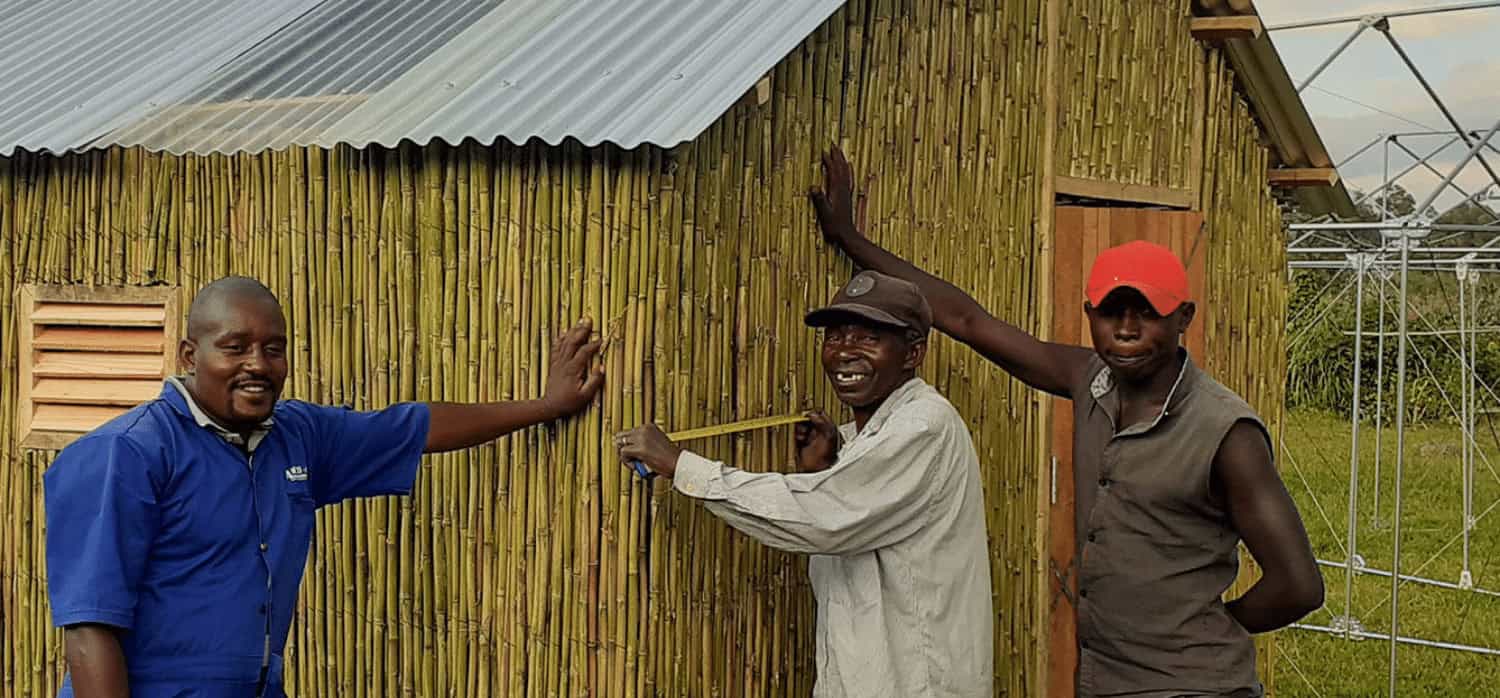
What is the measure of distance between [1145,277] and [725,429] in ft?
3.70

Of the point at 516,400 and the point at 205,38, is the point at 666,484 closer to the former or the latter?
the point at 516,400

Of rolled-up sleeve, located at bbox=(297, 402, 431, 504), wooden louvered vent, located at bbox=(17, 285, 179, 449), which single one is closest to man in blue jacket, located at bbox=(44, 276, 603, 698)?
rolled-up sleeve, located at bbox=(297, 402, 431, 504)

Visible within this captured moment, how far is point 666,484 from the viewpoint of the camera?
4.50 metres

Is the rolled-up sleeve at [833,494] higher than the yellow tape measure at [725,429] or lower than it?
lower

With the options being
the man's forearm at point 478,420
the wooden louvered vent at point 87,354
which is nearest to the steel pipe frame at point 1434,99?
the man's forearm at point 478,420

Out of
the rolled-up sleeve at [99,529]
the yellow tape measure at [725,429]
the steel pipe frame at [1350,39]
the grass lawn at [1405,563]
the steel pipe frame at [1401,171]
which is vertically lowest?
the grass lawn at [1405,563]

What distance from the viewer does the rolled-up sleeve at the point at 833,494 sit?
421cm

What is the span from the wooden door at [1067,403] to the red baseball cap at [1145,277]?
2.03m

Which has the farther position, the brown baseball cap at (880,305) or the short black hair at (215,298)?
the brown baseball cap at (880,305)

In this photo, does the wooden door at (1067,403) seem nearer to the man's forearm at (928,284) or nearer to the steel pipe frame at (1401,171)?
the man's forearm at (928,284)

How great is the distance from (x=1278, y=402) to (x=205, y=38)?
16.0ft

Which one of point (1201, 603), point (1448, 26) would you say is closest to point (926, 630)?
point (1201, 603)

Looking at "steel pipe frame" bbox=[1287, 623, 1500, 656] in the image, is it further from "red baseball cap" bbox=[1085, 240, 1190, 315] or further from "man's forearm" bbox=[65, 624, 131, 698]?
"man's forearm" bbox=[65, 624, 131, 698]

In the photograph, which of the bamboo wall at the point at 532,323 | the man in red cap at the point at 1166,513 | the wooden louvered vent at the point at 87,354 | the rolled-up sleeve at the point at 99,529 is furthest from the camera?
the wooden louvered vent at the point at 87,354
